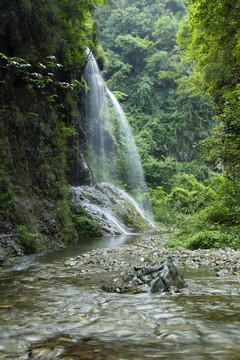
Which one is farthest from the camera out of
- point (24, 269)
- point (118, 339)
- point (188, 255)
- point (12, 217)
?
point (12, 217)

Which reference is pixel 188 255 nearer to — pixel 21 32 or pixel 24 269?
pixel 24 269

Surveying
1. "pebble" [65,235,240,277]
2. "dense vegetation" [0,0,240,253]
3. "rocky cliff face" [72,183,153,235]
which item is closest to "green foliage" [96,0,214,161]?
"rocky cliff face" [72,183,153,235]

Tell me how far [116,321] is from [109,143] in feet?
71.0

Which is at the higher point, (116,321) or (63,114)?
(63,114)

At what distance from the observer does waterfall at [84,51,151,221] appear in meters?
19.6

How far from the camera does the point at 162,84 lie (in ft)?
115

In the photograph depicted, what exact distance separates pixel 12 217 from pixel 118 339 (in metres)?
5.96

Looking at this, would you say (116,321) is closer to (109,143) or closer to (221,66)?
(221,66)

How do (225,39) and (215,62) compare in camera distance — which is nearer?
(225,39)

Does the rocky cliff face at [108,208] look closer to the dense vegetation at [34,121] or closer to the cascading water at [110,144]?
the cascading water at [110,144]

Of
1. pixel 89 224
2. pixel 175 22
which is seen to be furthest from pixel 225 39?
pixel 175 22

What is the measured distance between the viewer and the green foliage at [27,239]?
6.91 meters

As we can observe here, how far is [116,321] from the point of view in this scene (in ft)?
7.61

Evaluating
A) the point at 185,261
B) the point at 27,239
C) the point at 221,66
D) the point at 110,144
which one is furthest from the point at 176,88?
the point at 185,261
